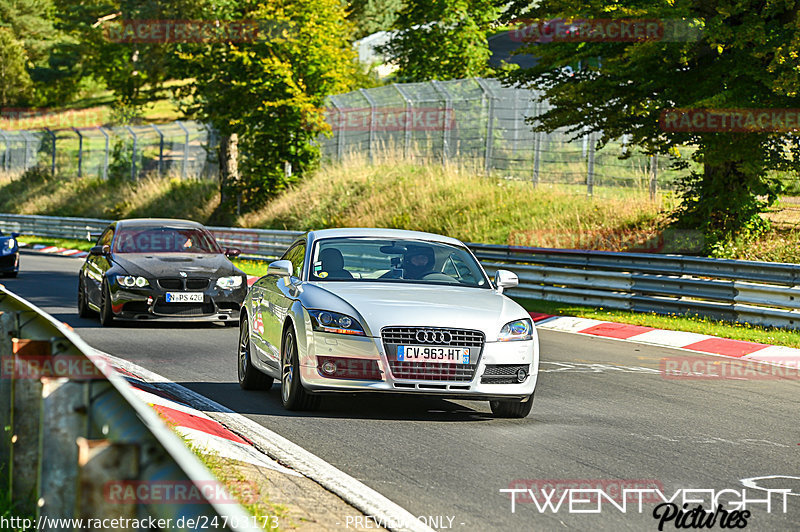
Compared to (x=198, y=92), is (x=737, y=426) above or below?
below

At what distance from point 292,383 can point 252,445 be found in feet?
4.82

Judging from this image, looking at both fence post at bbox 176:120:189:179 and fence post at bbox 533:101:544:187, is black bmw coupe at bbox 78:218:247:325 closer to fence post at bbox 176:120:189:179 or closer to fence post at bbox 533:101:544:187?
fence post at bbox 533:101:544:187

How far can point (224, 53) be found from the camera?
37.3 meters

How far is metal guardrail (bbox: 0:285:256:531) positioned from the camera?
9.07ft

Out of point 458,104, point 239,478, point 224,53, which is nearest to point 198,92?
point 224,53

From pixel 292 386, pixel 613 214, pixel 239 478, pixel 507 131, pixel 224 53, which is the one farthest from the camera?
pixel 224 53

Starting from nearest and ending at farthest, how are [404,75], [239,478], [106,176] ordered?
[239,478] → [404,75] → [106,176]

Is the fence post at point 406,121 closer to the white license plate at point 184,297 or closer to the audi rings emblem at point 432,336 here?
the white license plate at point 184,297

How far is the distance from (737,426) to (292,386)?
3536 millimetres

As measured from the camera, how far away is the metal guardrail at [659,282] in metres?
16.0

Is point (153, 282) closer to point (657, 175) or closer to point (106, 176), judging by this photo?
point (657, 175)

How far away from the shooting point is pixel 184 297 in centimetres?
1532

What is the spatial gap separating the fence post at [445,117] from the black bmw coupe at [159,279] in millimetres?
15717

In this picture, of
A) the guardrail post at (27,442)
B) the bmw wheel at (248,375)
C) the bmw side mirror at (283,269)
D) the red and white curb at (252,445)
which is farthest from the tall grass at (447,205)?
the guardrail post at (27,442)
